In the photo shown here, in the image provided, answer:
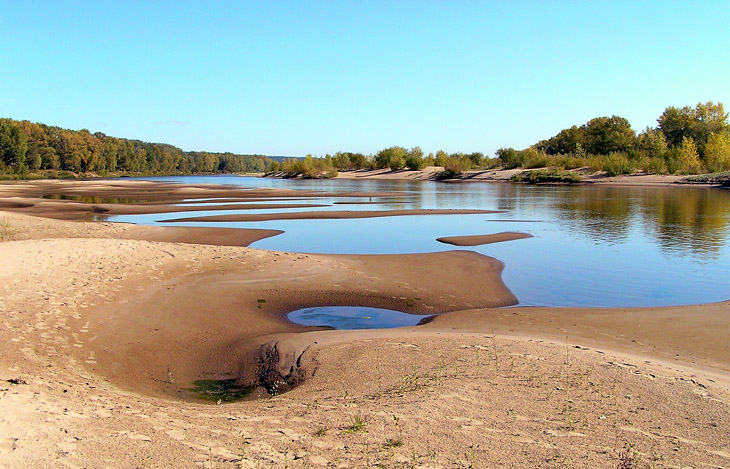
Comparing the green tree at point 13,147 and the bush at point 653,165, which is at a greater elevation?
the green tree at point 13,147

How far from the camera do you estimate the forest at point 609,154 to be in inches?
2891

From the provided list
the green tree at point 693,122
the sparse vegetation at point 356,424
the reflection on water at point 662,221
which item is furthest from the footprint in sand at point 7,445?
the green tree at point 693,122

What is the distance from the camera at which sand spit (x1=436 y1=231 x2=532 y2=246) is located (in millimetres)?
21469

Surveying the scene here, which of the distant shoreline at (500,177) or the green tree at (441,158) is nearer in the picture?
the distant shoreline at (500,177)

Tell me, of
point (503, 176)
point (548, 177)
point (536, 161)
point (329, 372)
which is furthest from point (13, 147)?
point (329, 372)

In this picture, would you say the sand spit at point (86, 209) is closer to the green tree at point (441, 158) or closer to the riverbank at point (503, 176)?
the riverbank at point (503, 176)

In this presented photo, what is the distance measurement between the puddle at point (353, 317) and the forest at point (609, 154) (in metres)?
72.1

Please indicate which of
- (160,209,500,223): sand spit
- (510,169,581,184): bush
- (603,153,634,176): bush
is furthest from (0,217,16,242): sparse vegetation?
(603,153,634,176): bush

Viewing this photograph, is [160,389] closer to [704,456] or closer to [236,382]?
[236,382]

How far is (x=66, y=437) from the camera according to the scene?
15.5 ft

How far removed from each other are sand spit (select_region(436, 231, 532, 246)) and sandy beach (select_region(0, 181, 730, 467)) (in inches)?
284

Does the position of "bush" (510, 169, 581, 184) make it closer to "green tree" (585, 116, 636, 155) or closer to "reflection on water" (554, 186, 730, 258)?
"green tree" (585, 116, 636, 155)

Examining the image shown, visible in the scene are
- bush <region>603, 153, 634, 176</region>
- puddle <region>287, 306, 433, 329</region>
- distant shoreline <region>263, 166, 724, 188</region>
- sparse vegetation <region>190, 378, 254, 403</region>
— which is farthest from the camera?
bush <region>603, 153, 634, 176</region>

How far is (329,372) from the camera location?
728 centimetres
